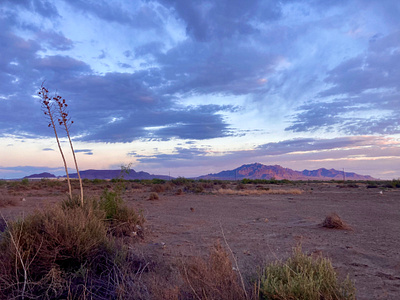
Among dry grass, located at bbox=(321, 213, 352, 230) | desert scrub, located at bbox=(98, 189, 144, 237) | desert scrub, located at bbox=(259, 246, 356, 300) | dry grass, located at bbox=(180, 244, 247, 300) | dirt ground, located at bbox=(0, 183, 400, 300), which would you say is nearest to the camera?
desert scrub, located at bbox=(259, 246, 356, 300)

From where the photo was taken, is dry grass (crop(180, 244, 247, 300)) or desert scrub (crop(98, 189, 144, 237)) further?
desert scrub (crop(98, 189, 144, 237))

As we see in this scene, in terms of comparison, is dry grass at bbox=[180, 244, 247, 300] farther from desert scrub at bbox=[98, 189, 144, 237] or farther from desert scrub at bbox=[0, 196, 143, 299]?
desert scrub at bbox=[98, 189, 144, 237]

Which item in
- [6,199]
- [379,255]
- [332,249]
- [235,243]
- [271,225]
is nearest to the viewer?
[379,255]

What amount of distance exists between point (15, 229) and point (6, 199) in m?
15.7

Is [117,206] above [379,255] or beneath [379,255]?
above

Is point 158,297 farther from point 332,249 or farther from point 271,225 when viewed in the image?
point 271,225

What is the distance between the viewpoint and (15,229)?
578 centimetres

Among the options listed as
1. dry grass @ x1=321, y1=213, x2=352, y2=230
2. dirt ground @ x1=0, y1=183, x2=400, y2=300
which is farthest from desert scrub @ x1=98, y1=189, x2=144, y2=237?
dry grass @ x1=321, y1=213, x2=352, y2=230

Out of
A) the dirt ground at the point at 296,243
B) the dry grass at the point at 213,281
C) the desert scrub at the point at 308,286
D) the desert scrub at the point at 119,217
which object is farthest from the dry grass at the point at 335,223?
the dry grass at the point at 213,281

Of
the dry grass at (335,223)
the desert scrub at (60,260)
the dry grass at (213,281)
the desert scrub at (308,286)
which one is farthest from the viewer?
the dry grass at (335,223)

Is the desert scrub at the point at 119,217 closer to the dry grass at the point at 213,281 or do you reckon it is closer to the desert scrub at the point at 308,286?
the dry grass at the point at 213,281

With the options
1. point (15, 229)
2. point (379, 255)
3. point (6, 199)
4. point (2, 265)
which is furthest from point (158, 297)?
point (6, 199)

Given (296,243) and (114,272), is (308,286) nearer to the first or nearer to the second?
(114,272)

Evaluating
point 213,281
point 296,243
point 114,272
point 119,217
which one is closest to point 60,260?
point 114,272
